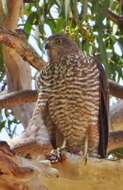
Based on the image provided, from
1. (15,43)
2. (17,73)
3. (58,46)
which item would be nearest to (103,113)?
(58,46)

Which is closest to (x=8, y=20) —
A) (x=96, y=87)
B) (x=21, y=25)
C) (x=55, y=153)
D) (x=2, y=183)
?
(x=21, y=25)

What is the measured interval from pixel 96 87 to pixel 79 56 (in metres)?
0.27

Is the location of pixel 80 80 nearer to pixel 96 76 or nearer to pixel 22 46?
pixel 96 76

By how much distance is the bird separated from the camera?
3012 millimetres

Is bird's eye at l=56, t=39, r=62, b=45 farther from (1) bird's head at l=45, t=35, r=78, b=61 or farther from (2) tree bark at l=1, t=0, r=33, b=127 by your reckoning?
(2) tree bark at l=1, t=0, r=33, b=127

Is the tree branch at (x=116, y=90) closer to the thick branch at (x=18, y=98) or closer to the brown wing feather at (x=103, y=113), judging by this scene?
the thick branch at (x=18, y=98)

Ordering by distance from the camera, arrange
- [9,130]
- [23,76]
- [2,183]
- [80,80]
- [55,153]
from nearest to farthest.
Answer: [2,183], [55,153], [80,80], [23,76], [9,130]

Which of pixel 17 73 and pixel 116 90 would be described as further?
pixel 17 73

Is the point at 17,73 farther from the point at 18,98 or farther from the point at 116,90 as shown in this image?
the point at 116,90

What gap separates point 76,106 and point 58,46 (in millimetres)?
362

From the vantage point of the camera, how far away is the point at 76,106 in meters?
3.03

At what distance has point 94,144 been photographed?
3.06 metres

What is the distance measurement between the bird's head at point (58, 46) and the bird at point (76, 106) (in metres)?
0.10

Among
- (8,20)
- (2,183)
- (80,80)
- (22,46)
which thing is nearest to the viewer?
(2,183)
